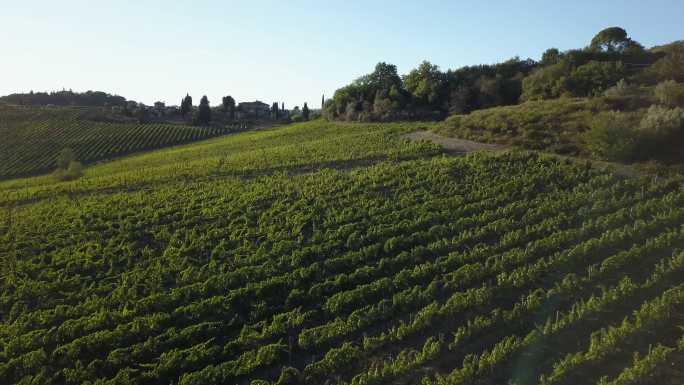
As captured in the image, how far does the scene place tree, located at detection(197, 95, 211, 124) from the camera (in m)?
95.6

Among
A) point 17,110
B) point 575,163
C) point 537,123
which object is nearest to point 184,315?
point 575,163

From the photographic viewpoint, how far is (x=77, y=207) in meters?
25.8

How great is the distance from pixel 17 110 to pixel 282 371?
10386 centimetres

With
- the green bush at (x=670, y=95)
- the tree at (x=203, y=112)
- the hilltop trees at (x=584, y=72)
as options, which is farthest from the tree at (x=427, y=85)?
the tree at (x=203, y=112)

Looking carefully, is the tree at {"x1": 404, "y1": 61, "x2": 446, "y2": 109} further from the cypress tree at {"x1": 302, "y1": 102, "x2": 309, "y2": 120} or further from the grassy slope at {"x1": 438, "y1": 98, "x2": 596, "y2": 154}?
the cypress tree at {"x1": 302, "y1": 102, "x2": 309, "y2": 120}

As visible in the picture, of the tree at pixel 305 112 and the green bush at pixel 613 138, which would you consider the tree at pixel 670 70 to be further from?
the tree at pixel 305 112

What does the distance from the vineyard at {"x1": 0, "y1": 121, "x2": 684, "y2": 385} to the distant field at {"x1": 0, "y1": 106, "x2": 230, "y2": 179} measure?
4062 cm

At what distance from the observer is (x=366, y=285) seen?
13.4 m

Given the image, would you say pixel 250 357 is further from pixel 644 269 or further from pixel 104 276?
pixel 644 269

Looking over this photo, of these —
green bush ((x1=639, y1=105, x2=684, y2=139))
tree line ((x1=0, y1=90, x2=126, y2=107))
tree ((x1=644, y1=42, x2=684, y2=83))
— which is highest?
tree line ((x1=0, y1=90, x2=126, y2=107))

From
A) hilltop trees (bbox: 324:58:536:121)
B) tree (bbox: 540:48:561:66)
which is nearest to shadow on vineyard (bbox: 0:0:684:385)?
hilltop trees (bbox: 324:58:536:121)

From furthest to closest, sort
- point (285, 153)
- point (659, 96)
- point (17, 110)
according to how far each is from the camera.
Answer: point (17, 110) < point (285, 153) < point (659, 96)

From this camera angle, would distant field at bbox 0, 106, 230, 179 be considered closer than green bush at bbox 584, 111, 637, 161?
No

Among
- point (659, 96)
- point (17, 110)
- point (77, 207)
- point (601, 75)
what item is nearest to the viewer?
point (77, 207)
